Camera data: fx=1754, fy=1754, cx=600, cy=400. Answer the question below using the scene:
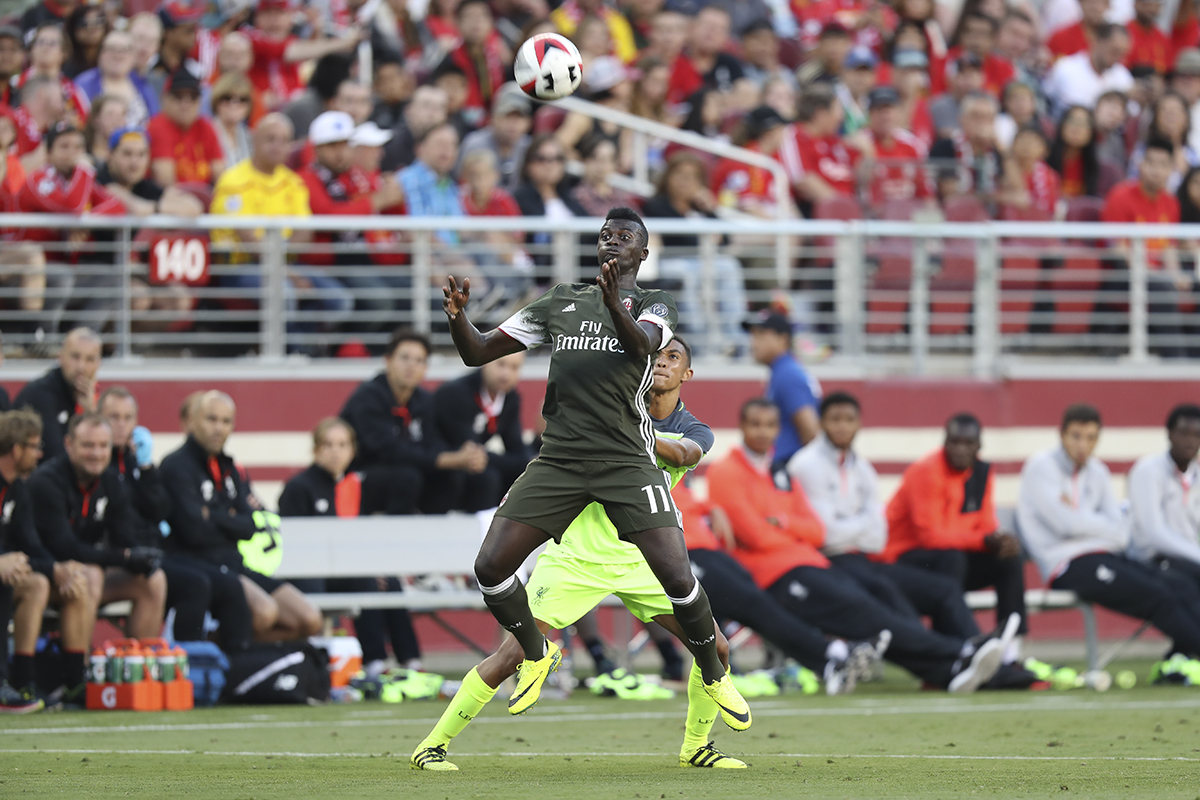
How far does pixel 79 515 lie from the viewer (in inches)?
438

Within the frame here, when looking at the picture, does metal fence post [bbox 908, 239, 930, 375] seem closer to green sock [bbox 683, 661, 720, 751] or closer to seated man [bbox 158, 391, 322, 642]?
seated man [bbox 158, 391, 322, 642]

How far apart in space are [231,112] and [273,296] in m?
1.90

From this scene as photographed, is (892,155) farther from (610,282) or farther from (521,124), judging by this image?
(610,282)

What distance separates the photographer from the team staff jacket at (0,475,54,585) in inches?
423

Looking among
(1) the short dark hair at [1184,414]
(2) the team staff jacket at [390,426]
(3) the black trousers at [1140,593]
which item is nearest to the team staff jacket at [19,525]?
(2) the team staff jacket at [390,426]

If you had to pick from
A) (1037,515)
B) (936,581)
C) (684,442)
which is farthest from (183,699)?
(1037,515)

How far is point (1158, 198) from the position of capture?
16.6m

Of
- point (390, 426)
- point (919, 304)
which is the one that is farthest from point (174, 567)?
point (919, 304)

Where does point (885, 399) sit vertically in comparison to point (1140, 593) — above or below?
above

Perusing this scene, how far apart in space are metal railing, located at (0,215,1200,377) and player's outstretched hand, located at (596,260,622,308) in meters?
6.68

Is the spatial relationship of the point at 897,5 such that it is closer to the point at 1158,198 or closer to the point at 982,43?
the point at 982,43

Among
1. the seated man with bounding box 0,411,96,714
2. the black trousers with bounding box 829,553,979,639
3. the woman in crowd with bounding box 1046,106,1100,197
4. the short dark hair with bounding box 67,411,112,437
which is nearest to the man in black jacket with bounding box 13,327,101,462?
the short dark hair with bounding box 67,411,112,437

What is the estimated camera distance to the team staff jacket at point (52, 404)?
1183cm

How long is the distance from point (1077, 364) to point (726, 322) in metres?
3.30
